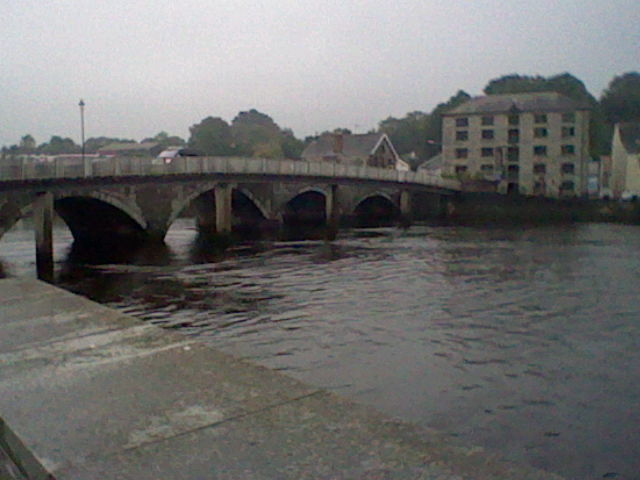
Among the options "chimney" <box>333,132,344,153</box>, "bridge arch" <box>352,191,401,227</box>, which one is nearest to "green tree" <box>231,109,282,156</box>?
"chimney" <box>333,132,344,153</box>

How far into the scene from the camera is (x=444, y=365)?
1456cm

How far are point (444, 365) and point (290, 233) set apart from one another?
3764cm

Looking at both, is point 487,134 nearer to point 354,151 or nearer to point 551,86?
point 354,151

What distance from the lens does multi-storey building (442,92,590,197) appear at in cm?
8469

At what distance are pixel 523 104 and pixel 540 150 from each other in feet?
22.6

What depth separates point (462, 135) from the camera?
300 ft

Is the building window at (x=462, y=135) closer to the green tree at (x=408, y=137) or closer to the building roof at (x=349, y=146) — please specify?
the building roof at (x=349, y=146)

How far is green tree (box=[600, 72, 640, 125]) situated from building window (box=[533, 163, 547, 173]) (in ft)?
92.7

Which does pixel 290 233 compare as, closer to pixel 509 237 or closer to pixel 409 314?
pixel 509 237

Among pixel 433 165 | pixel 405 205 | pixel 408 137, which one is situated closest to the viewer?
pixel 405 205

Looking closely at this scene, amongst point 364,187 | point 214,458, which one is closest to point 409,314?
point 214,458

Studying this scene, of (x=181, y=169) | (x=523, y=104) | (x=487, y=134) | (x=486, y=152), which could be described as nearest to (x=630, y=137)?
(x=523, y=104)

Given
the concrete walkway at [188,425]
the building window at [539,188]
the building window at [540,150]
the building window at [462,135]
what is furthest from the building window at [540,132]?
the concrete walkway at [188,425]

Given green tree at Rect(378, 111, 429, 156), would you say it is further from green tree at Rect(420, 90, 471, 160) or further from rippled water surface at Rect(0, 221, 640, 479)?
rippled water surface at Rect(0, 221, 640, 479)
